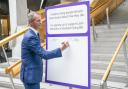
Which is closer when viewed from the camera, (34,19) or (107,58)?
(34,19)

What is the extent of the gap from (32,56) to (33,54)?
31 mm

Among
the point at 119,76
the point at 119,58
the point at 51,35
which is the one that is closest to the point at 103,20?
the point at 119,58

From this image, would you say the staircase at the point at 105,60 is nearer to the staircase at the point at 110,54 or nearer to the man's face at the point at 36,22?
the staircase at the point at 110,54

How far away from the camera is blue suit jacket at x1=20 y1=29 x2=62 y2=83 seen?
428 cm

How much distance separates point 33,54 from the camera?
4383mm

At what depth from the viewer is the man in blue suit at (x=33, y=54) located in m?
4.28

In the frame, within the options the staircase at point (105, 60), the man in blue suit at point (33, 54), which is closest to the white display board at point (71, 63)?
the man in blue suit at point (33, 54)

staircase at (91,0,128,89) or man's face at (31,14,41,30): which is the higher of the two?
man's face at (31,14,41,30)

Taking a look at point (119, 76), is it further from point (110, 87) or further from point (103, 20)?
point (103, 20)

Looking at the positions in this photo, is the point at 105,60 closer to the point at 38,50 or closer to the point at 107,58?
the point at 107,58

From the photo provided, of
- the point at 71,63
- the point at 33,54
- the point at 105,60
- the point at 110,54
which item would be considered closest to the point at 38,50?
the point at 33,54

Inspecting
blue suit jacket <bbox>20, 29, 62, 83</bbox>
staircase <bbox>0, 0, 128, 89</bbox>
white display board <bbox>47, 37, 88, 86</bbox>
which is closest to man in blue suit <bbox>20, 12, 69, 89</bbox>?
blue suit jacket <bbox>20, 29, 62, 83</bbox>

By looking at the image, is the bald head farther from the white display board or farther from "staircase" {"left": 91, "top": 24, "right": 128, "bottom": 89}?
"staircase" {"left": 91, "top": 24, "right": 128, "bottom": 89}

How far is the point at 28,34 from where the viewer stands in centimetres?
432
